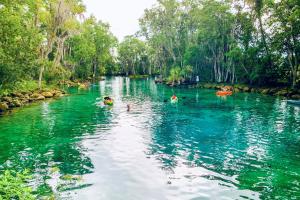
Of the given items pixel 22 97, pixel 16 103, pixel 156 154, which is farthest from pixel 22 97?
pixel 156 154

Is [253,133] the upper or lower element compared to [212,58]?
lower

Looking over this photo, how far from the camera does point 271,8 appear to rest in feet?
160

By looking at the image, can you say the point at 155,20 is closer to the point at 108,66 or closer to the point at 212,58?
the point at 212,58

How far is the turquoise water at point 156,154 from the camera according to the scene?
41.1 ft

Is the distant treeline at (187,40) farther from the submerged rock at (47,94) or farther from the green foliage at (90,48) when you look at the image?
the submerged rock at (47,94)

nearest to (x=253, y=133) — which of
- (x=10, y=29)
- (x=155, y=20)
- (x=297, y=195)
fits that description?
(x=297, y=195)

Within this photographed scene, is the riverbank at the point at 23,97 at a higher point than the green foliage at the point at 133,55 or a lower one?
lower

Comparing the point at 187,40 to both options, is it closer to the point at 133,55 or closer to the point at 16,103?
the point at 16,103

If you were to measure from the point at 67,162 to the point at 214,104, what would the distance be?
1044 inches

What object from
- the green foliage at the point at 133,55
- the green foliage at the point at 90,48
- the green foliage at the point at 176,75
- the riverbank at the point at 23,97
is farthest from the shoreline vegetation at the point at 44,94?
the green foliage at the point at 133,55

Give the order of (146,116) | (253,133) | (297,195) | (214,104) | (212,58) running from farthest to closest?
1. (212,58)
2. (214,104)
3. (146,116)
4. (253,133)
5. (297,195)

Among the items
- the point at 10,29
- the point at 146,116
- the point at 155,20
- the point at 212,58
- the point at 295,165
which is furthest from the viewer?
the point at 155,20

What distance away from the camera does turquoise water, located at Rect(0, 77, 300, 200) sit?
12.5 metres

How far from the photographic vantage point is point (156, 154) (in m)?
17.4
